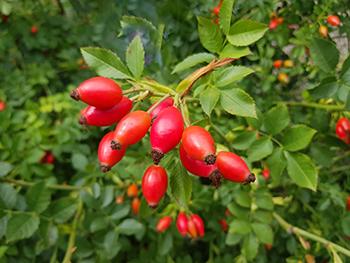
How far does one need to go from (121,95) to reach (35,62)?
2100mm

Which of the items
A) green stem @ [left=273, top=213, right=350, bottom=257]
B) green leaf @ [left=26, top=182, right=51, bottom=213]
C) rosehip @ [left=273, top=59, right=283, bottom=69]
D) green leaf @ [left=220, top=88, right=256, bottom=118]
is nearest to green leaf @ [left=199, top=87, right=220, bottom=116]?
green leaf @ [left=220, top=88, right=256, bottom=118]

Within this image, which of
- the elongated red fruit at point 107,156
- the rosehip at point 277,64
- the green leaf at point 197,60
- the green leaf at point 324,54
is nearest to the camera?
the elongated red fruit at point 107,156

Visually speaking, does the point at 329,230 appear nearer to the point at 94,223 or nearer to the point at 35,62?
the point at 94,223

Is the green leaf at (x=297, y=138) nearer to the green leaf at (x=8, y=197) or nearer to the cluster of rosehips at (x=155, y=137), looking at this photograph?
the cluster of rosehips at (x=155, y=137)

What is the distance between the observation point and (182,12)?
1866 mm

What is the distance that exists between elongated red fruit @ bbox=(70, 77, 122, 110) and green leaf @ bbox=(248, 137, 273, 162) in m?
0.60

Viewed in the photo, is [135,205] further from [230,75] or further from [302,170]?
[230,75]

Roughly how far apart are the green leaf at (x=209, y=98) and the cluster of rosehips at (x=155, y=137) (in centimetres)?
7

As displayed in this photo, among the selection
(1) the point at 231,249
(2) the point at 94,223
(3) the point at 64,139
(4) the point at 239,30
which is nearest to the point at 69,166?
(3) the point at 64,139

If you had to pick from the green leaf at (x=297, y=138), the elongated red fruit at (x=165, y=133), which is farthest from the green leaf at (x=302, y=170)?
the elongated red fruit at (x=165, y=133)

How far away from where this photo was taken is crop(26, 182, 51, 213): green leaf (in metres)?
1.48

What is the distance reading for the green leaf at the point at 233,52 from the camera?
0.93m

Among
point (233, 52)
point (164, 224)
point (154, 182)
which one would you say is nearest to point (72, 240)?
point (164, 224)

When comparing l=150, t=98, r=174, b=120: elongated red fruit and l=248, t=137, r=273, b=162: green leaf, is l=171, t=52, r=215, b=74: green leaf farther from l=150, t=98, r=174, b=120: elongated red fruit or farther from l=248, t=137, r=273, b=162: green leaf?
l=248, t=137, r=273, b=162: green leaf
